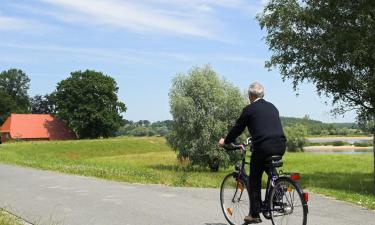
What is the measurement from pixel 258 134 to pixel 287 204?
1.01m

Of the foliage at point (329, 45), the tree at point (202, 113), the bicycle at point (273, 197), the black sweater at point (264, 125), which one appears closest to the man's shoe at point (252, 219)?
the bicycle at point (273, 197)

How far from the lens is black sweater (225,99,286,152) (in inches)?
280

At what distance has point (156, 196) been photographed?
11.7m

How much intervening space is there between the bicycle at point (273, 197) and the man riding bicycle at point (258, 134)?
111 mm

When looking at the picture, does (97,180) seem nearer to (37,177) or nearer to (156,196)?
(37,177)

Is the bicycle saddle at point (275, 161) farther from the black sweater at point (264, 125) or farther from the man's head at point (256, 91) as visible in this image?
the man's head at point (256, 91)

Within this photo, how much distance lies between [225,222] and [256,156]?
1713mm

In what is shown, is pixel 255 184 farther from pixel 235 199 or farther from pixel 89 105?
pixel 89 105

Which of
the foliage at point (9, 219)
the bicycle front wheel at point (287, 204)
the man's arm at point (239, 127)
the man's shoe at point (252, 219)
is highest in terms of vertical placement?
the man's arm at point (239, 127)

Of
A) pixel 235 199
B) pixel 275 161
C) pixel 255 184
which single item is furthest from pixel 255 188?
pixel 235 199

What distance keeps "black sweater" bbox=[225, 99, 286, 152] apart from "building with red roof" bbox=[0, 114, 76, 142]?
302 feet

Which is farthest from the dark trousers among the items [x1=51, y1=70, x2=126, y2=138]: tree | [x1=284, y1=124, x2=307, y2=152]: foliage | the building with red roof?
the building with red roof

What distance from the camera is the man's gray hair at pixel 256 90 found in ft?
24.3

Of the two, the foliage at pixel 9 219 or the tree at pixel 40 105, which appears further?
the tree at pixel 40 105
